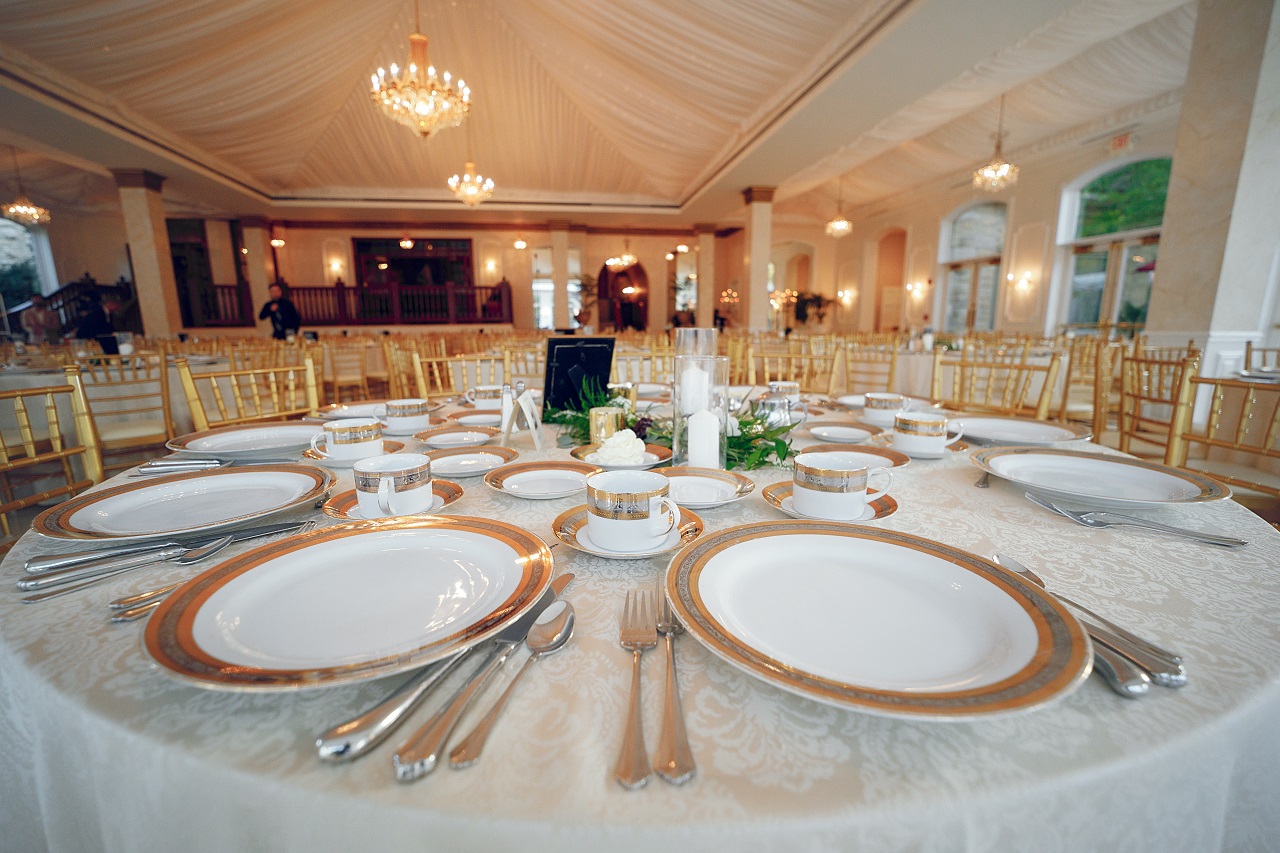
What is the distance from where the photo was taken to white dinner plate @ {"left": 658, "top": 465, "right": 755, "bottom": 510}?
84cm

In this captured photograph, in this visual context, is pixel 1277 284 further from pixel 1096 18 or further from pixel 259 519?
pixel 259 519

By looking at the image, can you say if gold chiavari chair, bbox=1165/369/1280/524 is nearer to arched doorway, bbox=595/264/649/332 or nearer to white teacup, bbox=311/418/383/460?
white teacup, bbox=311/418/383/460

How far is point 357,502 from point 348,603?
1.24 feet

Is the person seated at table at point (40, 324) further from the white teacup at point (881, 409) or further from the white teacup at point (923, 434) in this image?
the white teacup at point (923, 434)

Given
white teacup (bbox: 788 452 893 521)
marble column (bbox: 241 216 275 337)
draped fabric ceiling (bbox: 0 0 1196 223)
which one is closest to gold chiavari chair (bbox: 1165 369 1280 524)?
white teacup (bbox: 788 452 893 521)

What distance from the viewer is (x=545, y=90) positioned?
7730 mm

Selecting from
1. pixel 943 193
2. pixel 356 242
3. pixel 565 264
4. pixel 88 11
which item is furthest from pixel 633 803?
pixel 356 242

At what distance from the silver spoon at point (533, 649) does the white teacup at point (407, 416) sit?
1.12 m

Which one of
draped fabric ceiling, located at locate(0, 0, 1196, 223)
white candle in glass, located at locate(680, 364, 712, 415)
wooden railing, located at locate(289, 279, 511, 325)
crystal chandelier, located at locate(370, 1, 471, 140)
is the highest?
draped fabric ceiling, located at locate(0, 0, 1196, 223)

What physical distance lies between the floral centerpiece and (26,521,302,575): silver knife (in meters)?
0.70

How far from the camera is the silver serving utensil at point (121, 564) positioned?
0.59 meters

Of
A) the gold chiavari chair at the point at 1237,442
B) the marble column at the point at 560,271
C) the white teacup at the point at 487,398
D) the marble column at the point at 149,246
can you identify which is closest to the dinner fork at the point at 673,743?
the white teacup at the point at 487,398

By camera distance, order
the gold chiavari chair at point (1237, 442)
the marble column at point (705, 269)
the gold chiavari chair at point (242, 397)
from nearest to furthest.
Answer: the gold chiavari chair at point (1237, 442) < the gold chiavari chair at point (242, 397) < the marble column at point (705, 269)

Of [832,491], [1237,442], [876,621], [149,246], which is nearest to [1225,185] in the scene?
[1237,442]
